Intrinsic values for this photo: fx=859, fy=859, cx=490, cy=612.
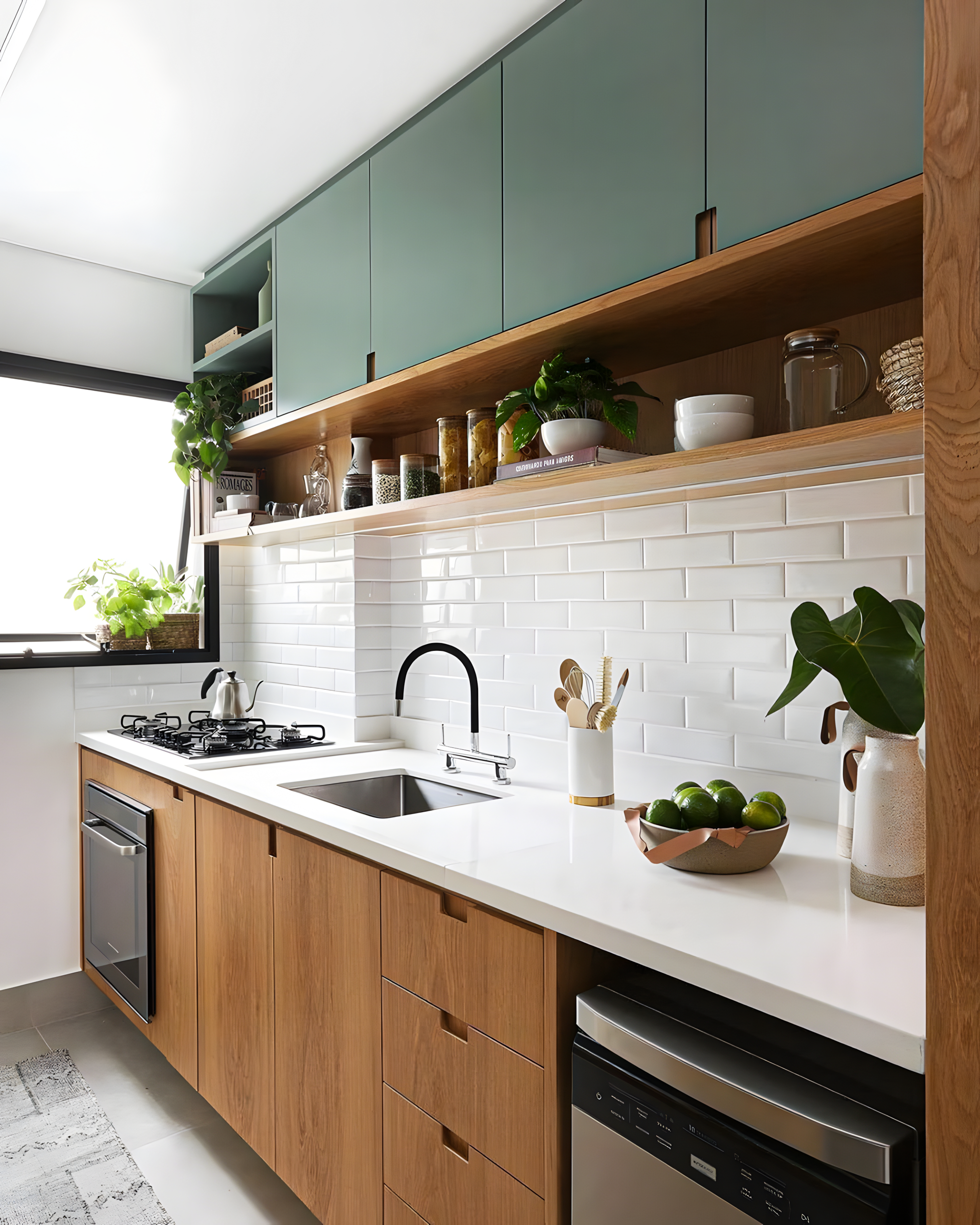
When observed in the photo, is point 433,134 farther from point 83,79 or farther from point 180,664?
point 180,664

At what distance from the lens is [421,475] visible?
87.7 inches

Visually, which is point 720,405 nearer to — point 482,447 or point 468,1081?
point 482,447

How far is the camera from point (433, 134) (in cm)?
211

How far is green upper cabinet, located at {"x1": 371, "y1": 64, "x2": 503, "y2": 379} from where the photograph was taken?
Result: 1931 mm

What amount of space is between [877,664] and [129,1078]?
2589 millimetres

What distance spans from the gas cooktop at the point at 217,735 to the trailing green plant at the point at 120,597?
13.8 inches

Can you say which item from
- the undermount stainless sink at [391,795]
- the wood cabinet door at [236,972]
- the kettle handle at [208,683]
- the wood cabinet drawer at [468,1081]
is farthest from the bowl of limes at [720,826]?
the kettle handle at [208,683]

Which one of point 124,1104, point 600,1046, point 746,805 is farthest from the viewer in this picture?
point 124,1104

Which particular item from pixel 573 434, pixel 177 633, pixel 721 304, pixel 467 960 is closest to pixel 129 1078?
pixel 177 633

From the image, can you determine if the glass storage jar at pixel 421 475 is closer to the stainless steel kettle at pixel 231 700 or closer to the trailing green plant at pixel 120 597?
the stainless steel kettle at pixel 231 700

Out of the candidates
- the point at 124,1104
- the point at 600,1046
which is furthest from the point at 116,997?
the point at 600,1046

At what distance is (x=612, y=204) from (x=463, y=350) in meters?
0.48

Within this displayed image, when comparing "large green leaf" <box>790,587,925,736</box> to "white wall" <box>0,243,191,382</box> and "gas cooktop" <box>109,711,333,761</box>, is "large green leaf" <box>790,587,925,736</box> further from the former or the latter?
"white wall" <box>0,243,191,382</box>

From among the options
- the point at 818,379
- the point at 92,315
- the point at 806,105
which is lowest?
the point at 818,379
